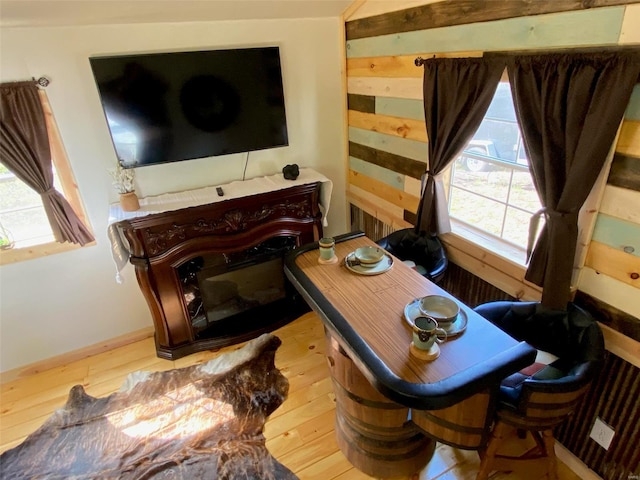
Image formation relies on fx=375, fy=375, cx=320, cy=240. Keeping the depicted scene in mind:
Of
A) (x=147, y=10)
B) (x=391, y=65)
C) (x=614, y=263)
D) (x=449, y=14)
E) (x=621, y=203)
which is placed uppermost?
(x=147, y=10)

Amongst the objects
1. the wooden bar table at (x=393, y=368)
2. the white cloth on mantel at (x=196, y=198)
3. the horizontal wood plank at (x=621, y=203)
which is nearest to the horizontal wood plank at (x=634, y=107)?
the horizontal wood plank at (x=621, y=203)

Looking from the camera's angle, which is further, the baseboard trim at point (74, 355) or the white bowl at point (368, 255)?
the baseboard trim at point (74, 355)

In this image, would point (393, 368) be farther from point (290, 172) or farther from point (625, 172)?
point (290, 172)

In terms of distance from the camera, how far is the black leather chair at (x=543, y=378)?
1385 millimetres

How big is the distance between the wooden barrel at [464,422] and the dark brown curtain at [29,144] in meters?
2.36

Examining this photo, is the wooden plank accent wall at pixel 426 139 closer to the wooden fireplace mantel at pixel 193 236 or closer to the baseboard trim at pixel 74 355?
the wooden fireplace mantel at pixel 193 236

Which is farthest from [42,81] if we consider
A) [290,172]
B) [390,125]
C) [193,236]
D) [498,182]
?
[498,182]

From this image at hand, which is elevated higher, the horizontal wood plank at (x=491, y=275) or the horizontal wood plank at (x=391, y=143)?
the horizontal wood plank at (x=391, y=143)

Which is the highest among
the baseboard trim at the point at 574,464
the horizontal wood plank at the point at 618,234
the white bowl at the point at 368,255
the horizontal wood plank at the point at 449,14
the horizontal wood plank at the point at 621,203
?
the horizontal wood plank at the point at 449,14

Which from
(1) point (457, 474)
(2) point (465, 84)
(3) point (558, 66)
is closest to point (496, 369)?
(1) point (457, 474)

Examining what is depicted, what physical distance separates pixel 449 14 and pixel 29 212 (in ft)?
9.00

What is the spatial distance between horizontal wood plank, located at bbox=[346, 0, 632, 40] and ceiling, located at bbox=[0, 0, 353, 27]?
0.23 metres

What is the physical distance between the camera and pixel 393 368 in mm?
1270

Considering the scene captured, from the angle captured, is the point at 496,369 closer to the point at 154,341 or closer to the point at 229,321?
the point at 229,321
